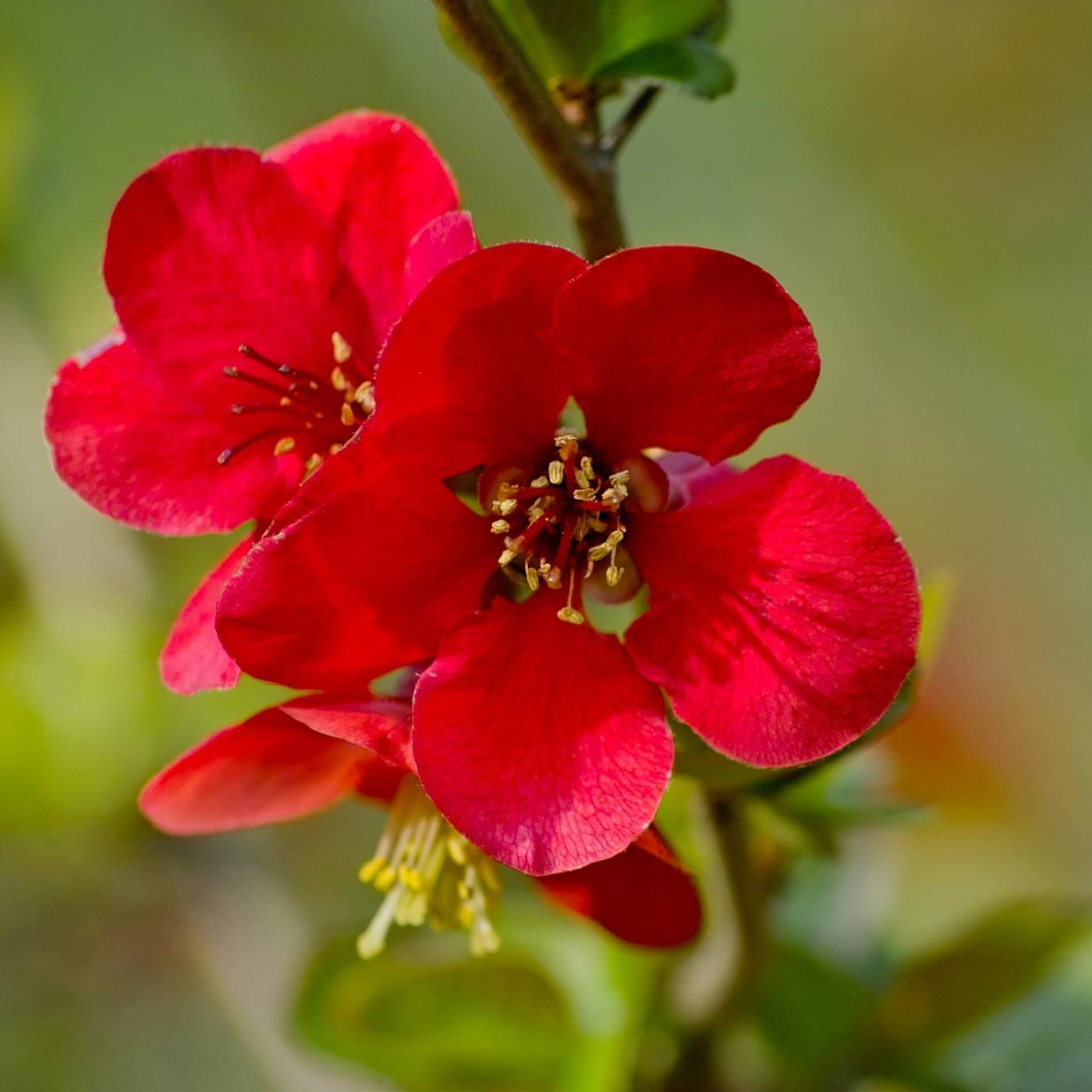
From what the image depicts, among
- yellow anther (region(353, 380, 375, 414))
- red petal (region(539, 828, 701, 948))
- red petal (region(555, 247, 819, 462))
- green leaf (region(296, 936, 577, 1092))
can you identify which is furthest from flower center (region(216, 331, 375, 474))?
green leaf (region(296, 936, 577, 1092))

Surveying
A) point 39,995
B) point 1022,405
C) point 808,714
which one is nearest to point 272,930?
point 39,995

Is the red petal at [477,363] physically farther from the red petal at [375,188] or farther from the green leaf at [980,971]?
the green leaf at [980,971]

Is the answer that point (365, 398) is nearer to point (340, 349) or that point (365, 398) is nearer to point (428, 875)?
point (340, 349)

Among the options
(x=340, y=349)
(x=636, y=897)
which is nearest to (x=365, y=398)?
A: (x=340, y=349)

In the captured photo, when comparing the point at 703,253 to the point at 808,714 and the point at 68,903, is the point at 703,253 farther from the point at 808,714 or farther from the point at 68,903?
the point at 68,903

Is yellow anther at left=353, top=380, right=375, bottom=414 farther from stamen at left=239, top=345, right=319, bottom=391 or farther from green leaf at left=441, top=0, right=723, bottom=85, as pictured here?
green leaf at left=441, top=0, right=723, bottom=85

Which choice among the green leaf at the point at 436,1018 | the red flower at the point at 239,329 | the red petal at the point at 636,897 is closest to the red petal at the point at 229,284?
the red flower at the point at 239,329

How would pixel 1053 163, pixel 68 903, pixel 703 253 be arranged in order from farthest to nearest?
pixel 1053 163 < pixel 68 903 < pixel 703 253
